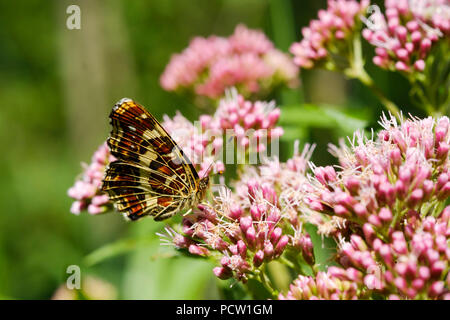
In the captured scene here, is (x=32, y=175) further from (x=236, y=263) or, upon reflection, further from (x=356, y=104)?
(x=236, y=263)

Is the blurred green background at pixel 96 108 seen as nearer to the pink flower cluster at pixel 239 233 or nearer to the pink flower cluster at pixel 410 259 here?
the pink flower cluster at pixel 239 233

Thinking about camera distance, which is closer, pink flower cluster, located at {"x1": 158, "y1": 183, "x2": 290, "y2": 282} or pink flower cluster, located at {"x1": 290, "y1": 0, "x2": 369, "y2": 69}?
pink flower cluster, located at {"x1": 158, "y1": 183, "x2": 290, "y2": 282}

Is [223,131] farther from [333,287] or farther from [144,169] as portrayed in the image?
[333,287]

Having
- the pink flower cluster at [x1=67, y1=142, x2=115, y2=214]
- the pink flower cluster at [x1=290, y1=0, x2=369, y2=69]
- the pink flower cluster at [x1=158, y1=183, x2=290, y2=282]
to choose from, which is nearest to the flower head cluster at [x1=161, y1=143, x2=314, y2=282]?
the pink flower cluster at [x1=158, y1=183, x2=290, y2=282]

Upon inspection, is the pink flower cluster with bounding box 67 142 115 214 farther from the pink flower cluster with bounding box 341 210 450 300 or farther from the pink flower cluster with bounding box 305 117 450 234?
the pink flower cluster with bounding box 341 210 450 300

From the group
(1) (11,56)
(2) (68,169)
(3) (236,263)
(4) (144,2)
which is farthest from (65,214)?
(3) (236,263)

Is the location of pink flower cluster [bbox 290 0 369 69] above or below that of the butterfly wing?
above
